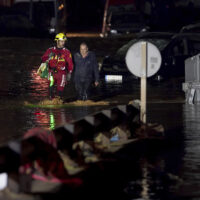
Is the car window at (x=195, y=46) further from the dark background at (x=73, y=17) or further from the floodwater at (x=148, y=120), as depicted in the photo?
the dark background at (x=73, y=17)

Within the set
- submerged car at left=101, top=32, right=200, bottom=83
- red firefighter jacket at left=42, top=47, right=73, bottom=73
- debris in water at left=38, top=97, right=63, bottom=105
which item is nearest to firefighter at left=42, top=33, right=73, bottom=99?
red firefighter jacket at left=42, top=47, right=73, bottom=73

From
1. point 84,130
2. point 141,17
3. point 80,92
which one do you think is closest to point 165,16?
point 141,17

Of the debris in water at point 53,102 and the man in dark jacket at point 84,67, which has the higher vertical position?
the man in dark jacket at point 84,67

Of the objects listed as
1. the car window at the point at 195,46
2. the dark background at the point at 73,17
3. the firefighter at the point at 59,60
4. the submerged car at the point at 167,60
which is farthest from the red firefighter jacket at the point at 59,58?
the dark background at the point at 73,17

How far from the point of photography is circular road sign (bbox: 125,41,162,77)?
1575 centimetres

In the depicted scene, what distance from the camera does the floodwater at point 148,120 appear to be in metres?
10.8

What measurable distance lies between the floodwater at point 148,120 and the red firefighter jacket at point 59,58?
119 cm

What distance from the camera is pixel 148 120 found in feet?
62.1

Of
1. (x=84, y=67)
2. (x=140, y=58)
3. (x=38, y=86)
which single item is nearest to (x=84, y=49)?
(x=84, y=67)

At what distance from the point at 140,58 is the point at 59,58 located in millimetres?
7277

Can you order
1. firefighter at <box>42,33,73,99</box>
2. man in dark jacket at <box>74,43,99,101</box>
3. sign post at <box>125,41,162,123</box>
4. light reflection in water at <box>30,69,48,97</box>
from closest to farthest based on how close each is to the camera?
sign post at <box>125,41,162,123</box> → firefighter at <box>42,33,73,99</box> → man in dark jacket at <box>74,43,99,101</box> → light reflection in water at <box>30,69,48,97</box>

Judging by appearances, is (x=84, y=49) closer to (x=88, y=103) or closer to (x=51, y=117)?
(x=88, y=103)

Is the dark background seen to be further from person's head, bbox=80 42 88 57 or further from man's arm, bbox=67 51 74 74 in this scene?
man's arm, bbox=67 51 74 74

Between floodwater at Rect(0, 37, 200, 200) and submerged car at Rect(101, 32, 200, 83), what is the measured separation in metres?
0.98
